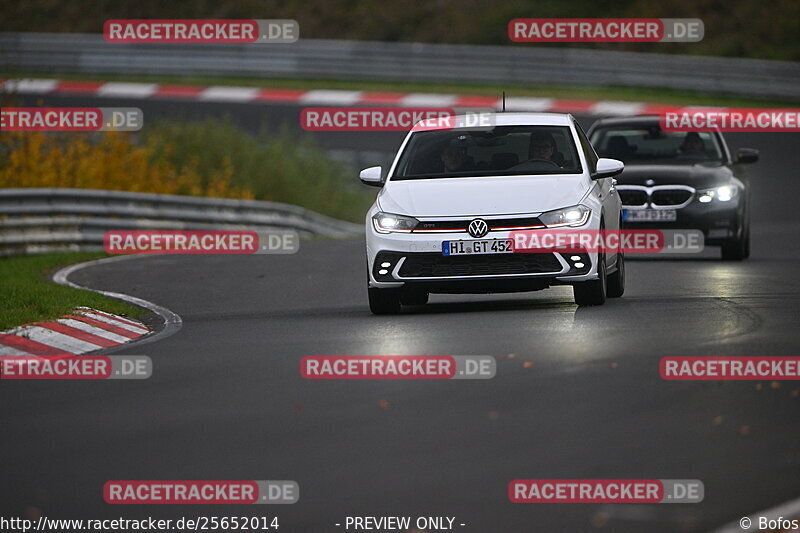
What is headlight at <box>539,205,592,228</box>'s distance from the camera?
12469 mm

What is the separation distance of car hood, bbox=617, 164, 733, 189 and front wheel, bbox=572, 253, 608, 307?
5289 mm

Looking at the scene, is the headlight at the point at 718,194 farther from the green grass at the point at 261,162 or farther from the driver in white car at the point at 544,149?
the green grass at the point at 261,162

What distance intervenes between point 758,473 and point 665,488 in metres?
0.49

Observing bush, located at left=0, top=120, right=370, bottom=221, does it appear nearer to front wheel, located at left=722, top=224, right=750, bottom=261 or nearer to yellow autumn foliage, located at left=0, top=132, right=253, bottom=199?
yellow autumn foliage, located at left=0, top=132, right=253, bottom=199

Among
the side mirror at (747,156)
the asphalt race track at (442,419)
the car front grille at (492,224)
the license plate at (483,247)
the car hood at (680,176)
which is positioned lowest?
the asphalt race track at (442,419)

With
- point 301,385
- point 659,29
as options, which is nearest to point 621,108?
point 659,29

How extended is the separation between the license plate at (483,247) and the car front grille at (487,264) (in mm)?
31

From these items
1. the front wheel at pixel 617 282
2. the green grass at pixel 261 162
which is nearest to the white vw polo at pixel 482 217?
the front wheel at pixel 617 282

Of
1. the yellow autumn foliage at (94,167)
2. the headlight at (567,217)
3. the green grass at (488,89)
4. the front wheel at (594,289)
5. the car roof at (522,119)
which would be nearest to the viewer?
the headlight at (567,217)

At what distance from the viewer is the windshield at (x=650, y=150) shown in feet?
62.1

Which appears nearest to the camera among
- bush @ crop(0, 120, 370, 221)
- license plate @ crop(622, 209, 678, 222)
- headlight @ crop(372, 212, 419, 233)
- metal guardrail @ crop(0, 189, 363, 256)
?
headlight @ crop(372, 212, 419, 233)

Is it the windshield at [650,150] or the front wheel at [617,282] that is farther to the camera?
the windshield at [650,150]

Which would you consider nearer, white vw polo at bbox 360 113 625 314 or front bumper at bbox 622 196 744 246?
white vw polo at bbox 360 113 625 314

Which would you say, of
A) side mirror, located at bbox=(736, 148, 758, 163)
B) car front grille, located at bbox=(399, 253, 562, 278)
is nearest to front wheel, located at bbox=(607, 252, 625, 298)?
car front grille, located at bbox=(399, 253, 562, 278)
